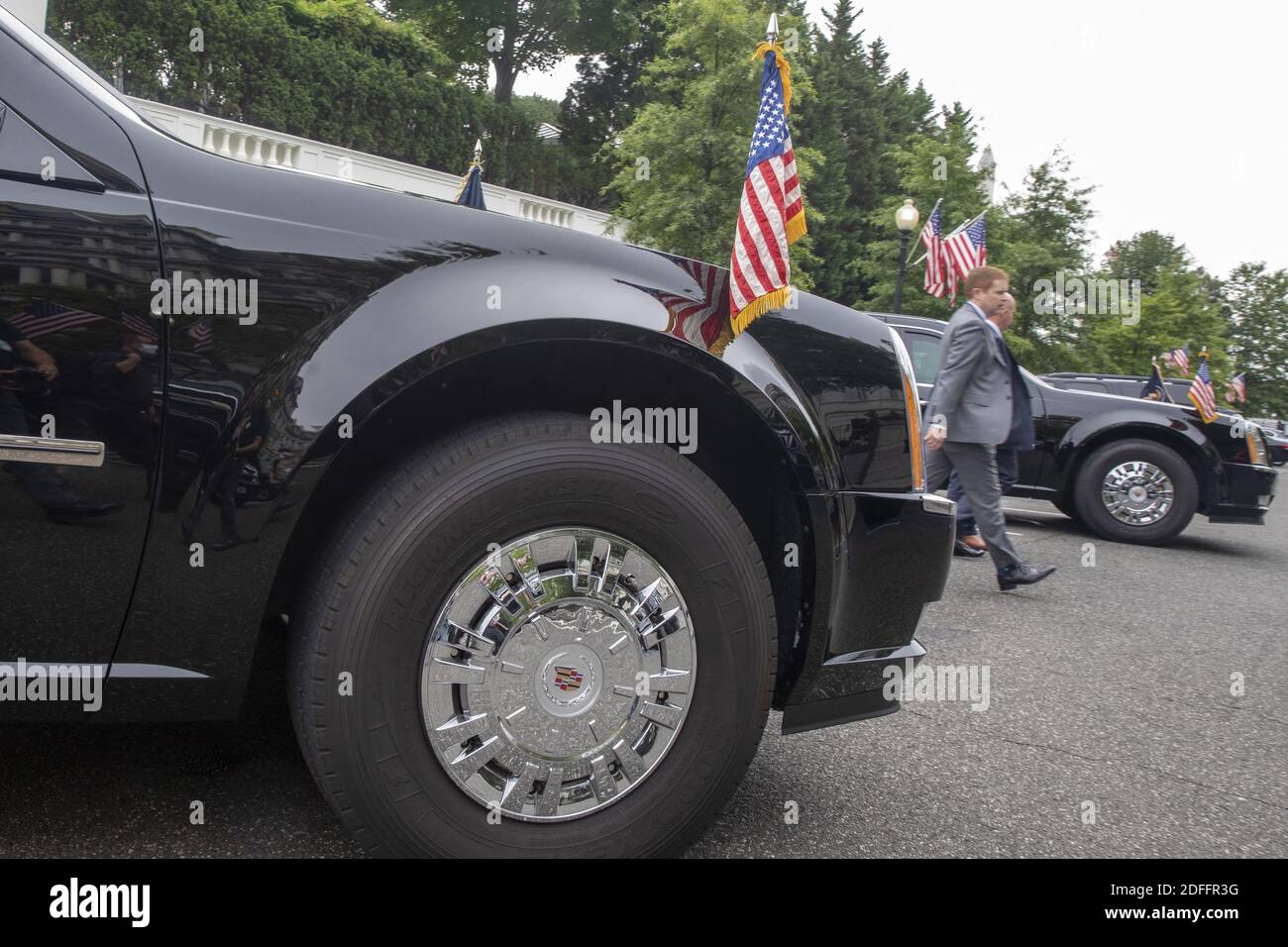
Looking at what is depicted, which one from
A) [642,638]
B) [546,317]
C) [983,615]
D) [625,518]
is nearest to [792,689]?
[642,638]

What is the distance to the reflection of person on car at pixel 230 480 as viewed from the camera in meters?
1.69

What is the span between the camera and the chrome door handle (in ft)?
5.19

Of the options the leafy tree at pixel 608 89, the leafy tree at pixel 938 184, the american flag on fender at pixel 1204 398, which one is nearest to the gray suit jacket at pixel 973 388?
the american flag on fender at pixel 1204 398

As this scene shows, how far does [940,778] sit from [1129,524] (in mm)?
6508

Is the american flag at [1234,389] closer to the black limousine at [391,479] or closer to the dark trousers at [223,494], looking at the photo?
the black limousine at [391,479]

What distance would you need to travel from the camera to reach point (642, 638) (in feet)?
6.29

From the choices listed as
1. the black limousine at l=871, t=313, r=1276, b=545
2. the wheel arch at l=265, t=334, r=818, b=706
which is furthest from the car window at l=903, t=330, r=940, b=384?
the wheel arch at l=265, t=334, r=818, b=706

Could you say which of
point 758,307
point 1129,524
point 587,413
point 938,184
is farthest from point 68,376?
point 938,184

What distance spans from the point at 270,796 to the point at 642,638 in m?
1.05

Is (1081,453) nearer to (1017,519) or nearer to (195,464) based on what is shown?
(1017,519)

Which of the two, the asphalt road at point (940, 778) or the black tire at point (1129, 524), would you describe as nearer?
the asphalt road at point (940, 778)

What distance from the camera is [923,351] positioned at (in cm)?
847

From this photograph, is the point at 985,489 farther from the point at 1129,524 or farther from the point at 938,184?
the point at 938,184

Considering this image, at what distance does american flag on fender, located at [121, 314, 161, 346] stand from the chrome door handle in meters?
0.19
